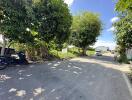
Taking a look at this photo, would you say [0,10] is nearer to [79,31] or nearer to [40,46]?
[40,46]

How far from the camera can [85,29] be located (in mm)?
48312

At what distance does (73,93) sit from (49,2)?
18.5 m

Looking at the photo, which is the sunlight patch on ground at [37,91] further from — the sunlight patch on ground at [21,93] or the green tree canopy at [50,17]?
the green tree canopy at [50,17]

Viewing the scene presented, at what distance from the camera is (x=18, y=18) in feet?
61.9

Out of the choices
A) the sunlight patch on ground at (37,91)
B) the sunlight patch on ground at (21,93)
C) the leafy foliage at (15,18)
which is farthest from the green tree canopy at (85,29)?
the sunlight patch on ground at (21,93)

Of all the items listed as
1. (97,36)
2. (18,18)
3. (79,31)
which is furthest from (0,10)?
(97,36)

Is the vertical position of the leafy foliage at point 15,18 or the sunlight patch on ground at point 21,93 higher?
the leafy foliage at point 15,18

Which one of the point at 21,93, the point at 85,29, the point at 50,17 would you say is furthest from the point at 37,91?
the point at 85,29

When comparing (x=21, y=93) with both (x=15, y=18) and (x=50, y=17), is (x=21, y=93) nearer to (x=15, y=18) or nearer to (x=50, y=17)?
(x=15, y=18)

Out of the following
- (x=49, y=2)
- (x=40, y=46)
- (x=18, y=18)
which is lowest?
(x=40, y=46)

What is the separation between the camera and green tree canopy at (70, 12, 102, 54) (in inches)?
1918

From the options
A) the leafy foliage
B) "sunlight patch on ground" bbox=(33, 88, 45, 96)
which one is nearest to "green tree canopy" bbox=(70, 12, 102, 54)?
the leafy foliage

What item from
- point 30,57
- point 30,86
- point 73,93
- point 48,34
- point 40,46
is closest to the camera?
point 73,93

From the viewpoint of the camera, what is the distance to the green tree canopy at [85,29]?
48719 millimetres
